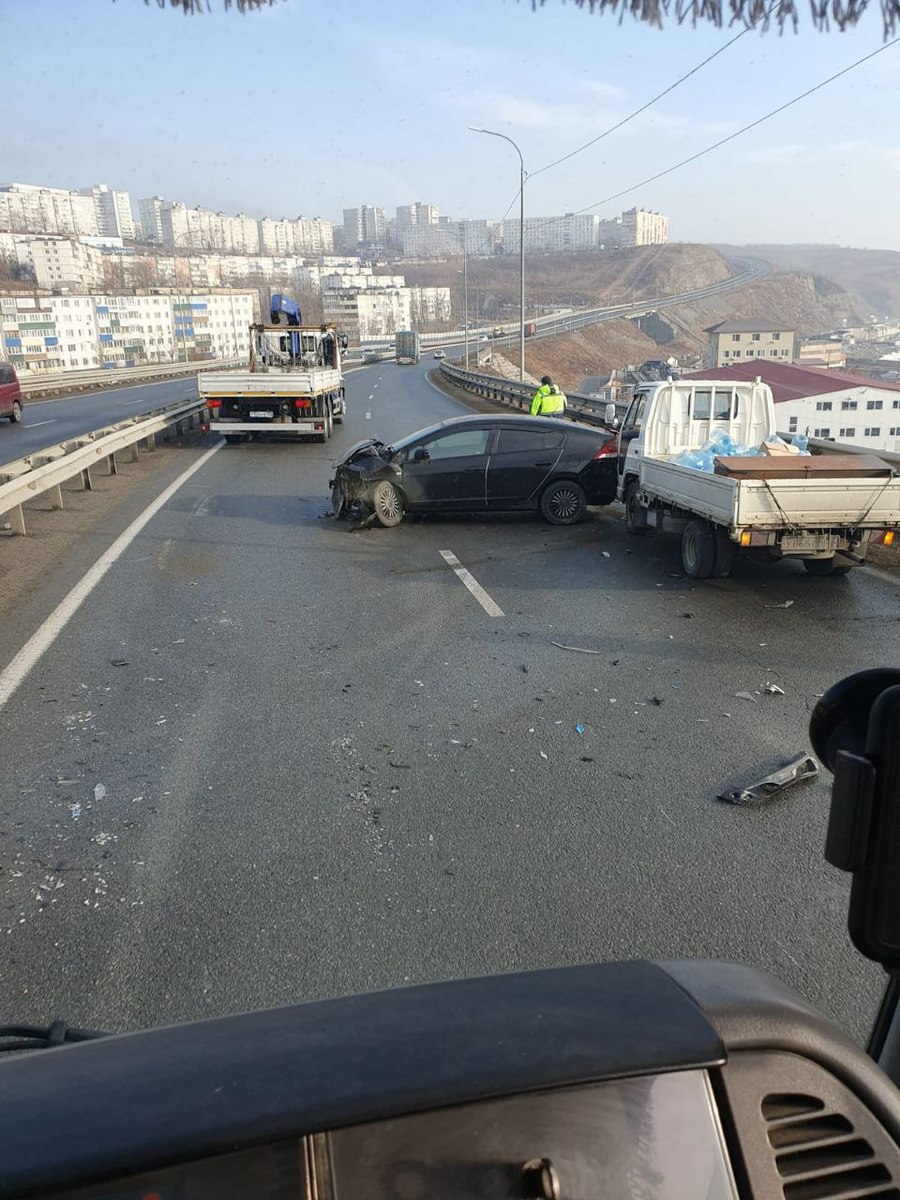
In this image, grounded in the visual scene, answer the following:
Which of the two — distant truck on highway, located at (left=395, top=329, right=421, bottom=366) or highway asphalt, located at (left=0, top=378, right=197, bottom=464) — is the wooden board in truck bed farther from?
distant truck on highway, located at (left=395, top=329, right=421, bottom=366)

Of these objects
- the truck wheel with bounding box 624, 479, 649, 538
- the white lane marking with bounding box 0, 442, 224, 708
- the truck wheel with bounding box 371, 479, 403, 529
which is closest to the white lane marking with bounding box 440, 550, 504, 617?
the truck wheel with bounding box 371, 479, 403, 529

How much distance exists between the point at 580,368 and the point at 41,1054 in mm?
90575

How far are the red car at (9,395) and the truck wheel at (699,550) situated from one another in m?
24.9

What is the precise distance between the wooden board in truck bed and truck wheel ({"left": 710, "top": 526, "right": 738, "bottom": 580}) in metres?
0.65

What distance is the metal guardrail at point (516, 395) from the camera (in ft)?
72.0

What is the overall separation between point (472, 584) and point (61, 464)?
791 cm

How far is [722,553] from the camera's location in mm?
9773

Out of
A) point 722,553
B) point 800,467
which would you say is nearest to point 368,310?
point 722,553

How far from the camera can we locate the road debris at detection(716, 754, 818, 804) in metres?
5.02

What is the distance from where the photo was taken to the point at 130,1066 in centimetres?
112

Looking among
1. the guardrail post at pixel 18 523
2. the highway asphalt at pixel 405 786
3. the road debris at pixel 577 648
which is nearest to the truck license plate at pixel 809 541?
the highway asphalt at pixel 405 786

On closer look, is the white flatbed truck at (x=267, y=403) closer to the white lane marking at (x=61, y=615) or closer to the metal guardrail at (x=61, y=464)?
the metal guardrail at (x=61, y=464)

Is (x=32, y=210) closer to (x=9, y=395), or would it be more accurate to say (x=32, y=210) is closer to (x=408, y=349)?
(x=408, y=349)

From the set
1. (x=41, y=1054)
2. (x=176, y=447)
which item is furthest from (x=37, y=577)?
(x=176, y=447)
